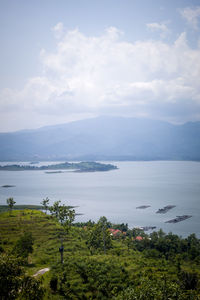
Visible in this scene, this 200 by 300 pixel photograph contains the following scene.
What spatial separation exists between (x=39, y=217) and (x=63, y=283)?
128ft

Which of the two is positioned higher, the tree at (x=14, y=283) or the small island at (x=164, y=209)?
the tree at (x=14, y=283)

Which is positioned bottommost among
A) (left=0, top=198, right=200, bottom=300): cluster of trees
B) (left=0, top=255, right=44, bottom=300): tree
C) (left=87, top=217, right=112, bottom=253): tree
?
(left=87, top=217, right=112, bottom=253): tree

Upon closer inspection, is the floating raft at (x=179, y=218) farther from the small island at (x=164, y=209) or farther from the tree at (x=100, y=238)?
the tree at (x=100, y=238)

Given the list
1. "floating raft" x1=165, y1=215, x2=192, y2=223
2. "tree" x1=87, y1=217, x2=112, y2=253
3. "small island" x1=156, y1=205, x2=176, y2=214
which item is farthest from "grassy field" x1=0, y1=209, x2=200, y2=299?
"small island" x1=156, y1=205, x2=176, y2=214

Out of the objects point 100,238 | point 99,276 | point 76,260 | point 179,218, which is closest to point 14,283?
point 99,276

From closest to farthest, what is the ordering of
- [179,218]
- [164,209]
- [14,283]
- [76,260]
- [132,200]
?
[14,283]
[76,260]
[179,218]
[164,209]
[132,200]

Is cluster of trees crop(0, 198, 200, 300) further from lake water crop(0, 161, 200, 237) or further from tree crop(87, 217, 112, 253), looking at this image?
lake water crop(0, 161, 200, 237)

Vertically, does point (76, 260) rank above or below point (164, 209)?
above

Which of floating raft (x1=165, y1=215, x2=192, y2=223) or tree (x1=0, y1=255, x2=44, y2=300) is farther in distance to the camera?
floating raft (x1=165, y1=215, x2=192, y2=223)

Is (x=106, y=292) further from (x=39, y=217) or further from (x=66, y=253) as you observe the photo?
(x=39, y=217)

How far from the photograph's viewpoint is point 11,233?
50781mm

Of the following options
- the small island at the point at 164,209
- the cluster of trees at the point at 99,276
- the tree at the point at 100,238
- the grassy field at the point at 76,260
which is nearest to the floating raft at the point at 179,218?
the small island at the point at 164,209

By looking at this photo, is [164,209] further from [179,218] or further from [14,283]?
[14,283]

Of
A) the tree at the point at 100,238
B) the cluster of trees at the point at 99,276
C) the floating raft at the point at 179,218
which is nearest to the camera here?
the cluster of trees at the point at 99,276
